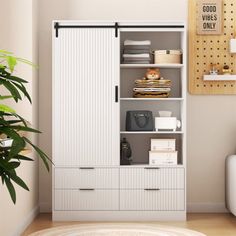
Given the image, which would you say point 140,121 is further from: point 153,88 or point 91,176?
point 91,176

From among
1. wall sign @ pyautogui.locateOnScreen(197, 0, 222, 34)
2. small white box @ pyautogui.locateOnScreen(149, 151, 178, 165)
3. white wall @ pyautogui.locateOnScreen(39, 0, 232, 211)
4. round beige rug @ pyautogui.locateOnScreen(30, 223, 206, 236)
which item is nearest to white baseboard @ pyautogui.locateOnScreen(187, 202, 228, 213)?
white wall @ pyautogui.locateOnScreen(39, 0, 232, 211)

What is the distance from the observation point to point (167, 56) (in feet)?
17.5

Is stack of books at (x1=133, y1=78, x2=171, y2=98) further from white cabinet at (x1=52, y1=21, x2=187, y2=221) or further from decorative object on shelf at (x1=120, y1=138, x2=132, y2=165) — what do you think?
decorative object on shelf at (x1=120, y1=138, x2=132, y2=165)

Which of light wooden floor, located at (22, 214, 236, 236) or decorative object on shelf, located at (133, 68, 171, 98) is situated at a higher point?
decorative object on shelf, located at (133, 68, 171, 98)

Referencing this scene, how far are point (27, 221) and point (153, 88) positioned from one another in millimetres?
1619

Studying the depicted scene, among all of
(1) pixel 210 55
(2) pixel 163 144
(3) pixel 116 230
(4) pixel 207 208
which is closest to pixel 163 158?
(2) pixel 163 144

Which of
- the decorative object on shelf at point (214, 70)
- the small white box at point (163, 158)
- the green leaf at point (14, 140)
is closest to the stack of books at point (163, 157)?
the small white box at point (163, 158)

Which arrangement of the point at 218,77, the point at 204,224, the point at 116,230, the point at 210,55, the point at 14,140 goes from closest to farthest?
the point at 14,140 < the point at 116,230 < the point at 204,224 < the point at 218,77 < the point at 210,55

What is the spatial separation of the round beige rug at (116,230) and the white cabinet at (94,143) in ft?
1.03

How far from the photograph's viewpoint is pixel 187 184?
18.6 feet

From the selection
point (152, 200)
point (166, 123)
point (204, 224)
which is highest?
point (166, 123)

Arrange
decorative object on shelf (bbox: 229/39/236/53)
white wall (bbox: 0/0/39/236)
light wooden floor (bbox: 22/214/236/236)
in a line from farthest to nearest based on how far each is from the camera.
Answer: decorative object on shelf (bbox: 229/39/236/53) < light wooden floor (bbox: 22/214/236/236) < white wall (bbox: 0/0/39/236)

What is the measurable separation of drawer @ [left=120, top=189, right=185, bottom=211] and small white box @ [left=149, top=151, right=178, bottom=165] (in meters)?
0.25

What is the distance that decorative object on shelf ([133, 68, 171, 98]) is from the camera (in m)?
5.31
